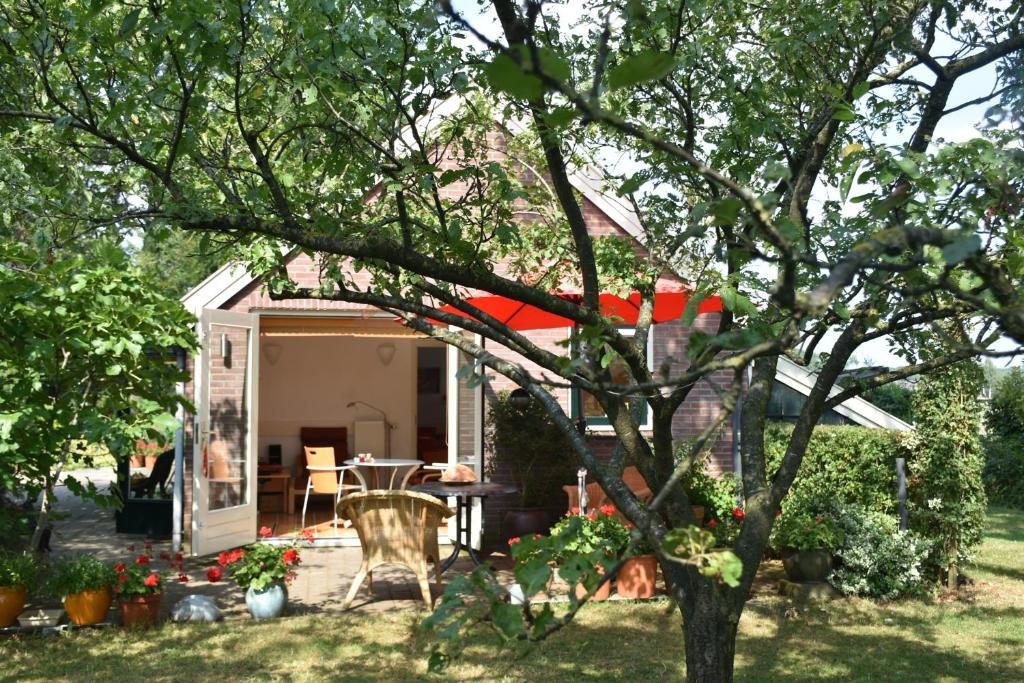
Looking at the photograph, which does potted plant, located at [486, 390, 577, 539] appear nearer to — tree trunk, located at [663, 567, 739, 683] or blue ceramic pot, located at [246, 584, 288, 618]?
blue ceramic pot, located at [246, 584, 288, 618]

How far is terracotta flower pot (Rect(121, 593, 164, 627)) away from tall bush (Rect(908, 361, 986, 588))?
645 centimetres

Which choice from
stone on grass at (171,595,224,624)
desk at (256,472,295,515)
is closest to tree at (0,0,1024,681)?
stone on grass at (171,595,224,624)

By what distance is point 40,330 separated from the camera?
7.61m

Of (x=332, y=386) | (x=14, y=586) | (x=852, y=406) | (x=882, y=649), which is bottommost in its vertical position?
(x=882, y=649)

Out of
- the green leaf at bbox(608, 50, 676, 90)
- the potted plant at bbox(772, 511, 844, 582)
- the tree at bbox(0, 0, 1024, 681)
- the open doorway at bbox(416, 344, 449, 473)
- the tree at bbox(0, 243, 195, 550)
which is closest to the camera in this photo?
the green leaf at bbox(608, 50, 676, 90)

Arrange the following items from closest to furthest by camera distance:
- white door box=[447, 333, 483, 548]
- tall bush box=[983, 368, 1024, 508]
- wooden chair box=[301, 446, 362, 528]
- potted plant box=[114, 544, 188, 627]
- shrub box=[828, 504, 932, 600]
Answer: potted plant box=[114, 544, 188, 627]
shrub box=[828, 504, 932, 600]
white door box=[447, 333, 483, 548]
wooden chair box=[301, 446, 362, 528]
tall bush box=[983, 368, 1024, 508]

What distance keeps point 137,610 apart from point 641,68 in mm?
7445

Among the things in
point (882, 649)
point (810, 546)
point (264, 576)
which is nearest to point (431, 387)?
point (810, 546)

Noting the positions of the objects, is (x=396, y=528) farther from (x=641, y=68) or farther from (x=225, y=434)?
(x=641, y=68)

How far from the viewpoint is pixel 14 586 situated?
Answer: 782 centimetres

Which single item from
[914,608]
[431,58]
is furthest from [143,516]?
[431,58]

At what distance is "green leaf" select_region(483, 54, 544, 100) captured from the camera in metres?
1.72

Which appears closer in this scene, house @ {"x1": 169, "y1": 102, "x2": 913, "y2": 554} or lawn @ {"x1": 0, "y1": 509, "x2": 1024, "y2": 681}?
lawn @ {"x1": 0, "y1": 509, "x2": 1024, "y2": 681}

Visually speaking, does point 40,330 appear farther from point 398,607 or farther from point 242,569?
point 398,607
